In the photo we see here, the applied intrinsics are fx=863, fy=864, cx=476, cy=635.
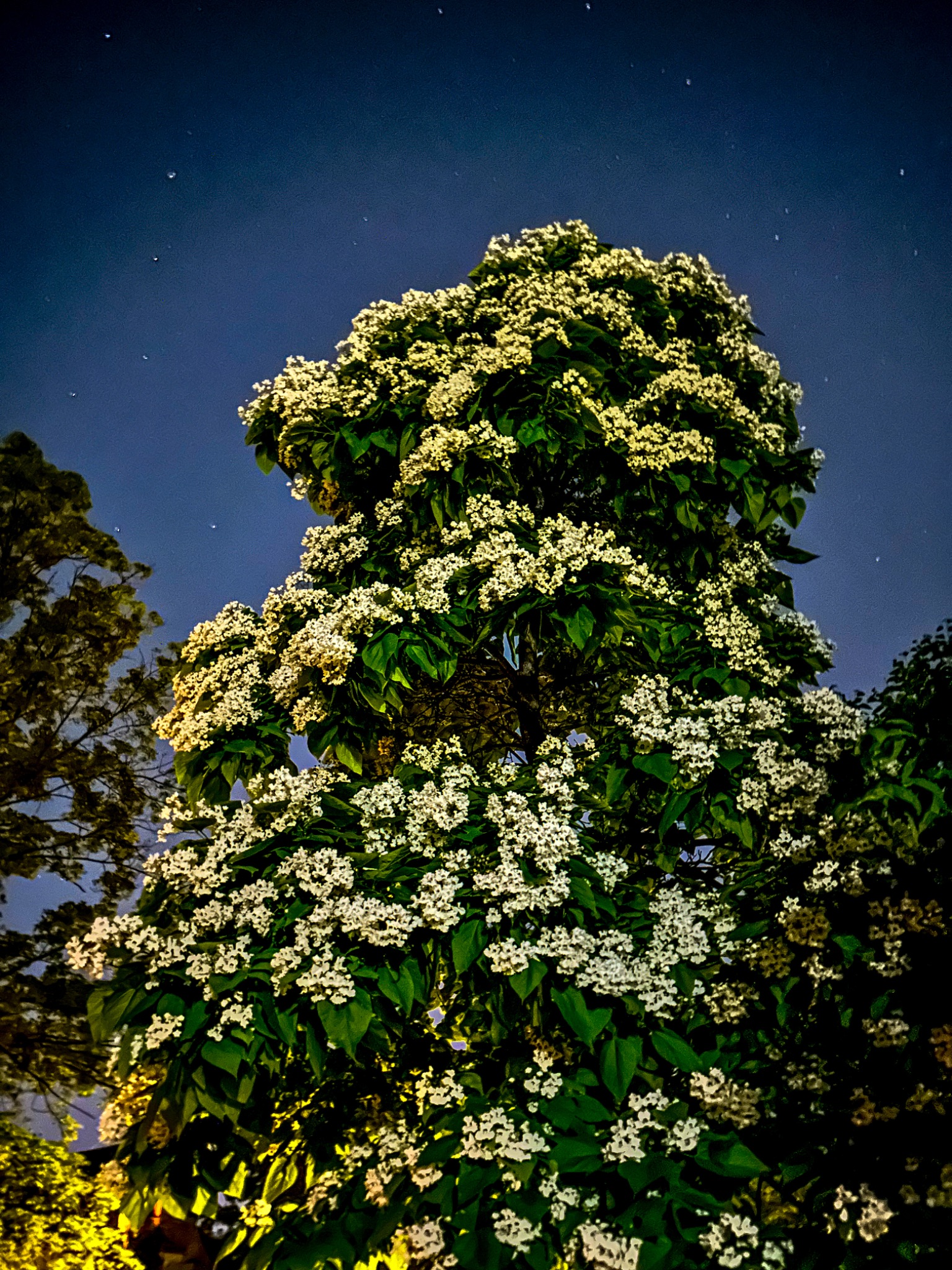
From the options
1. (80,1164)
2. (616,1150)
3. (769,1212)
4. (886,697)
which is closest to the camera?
(616,1150)

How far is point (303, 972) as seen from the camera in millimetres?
3428

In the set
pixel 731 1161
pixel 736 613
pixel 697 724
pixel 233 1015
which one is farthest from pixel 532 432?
pixel 731 1161

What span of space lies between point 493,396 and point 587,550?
128cm

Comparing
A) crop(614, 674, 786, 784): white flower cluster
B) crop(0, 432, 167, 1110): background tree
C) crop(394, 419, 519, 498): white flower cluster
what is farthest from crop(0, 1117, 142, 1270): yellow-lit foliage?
crop(394, 419, 519, 498): white flower cluster

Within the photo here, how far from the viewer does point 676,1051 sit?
3619 mm

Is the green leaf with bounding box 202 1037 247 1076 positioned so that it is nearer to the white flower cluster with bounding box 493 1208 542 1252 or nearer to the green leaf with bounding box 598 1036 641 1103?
the white flower cluster with bounding box 493 1208 542 1252

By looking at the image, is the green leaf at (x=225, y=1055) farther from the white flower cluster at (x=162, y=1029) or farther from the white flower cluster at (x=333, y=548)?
the white flower cluster at (x=333, y=548)

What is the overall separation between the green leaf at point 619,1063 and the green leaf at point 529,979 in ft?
1.35

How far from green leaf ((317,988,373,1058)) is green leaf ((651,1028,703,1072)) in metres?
1.23

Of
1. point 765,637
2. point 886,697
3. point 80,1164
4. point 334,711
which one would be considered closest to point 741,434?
point 765,637

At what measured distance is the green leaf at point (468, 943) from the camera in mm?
3609

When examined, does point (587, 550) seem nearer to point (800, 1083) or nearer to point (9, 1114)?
point (800, 1083)

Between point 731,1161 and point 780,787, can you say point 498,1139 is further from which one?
point 780,787

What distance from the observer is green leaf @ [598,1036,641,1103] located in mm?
3490
